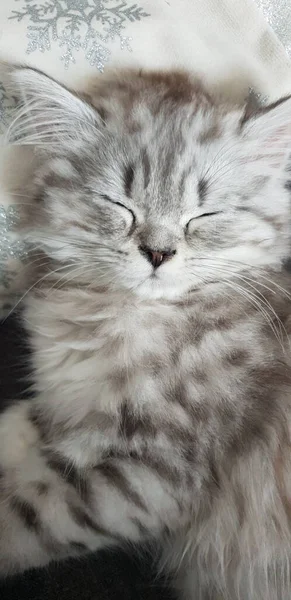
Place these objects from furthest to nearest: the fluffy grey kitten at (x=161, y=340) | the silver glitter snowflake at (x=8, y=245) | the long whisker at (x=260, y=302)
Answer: the silver glitter snowflake at (x=8, y=245), the long whisker at (x=260, y=302), the fluffy grey kitten at (x=161, y=340)

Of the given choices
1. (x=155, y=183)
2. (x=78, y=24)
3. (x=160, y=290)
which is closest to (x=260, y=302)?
(x=160, y=290)

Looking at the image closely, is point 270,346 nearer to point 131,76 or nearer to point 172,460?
point 172,460

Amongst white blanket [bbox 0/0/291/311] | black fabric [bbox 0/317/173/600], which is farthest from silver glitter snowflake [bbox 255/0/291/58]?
black fabric [bbox 0/317/173/600]

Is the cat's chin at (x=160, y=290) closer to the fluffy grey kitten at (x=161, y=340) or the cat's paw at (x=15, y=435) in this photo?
the fluffy grey kitten at (x=161, y=340)

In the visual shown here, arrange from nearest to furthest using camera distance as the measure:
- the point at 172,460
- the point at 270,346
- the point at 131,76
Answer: the point at 172,460, the point at 270,346, the point at 131,76

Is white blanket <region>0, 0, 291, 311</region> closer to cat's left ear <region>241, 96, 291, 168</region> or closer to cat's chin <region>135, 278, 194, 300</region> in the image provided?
cat's left ear <region>241, 96, 291, 168</region>

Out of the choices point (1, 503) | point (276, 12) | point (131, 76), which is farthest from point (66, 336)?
point (276, 12)

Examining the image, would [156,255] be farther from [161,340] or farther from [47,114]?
[47,114]

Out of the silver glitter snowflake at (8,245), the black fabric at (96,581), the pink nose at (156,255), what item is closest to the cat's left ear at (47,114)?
the silver glitter snowflake at (8,245)
